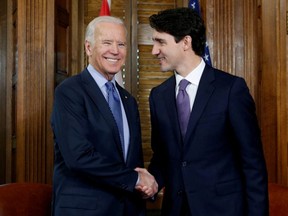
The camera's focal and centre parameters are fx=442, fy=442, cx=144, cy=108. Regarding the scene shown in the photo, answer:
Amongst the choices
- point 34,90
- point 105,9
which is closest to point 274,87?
point 105,9

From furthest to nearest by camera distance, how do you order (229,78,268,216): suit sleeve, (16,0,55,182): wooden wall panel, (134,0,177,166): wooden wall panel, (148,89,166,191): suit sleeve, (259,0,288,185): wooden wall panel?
(134,0,177,166): wooden wall panel
(16,0,55,182): wooden wall panel
(259,0,288,185): wooden wall panel
(148,89,166,191): suit sleeve
(229,78,268,216): suit sleeve

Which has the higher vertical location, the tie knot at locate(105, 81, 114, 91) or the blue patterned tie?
the tie knot at locate(105, 81, 114, 91)

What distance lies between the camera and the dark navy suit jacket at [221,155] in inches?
61.8

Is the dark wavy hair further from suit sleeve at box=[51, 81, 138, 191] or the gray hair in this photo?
suit sleeve at box=[51, 81, 138, 191]

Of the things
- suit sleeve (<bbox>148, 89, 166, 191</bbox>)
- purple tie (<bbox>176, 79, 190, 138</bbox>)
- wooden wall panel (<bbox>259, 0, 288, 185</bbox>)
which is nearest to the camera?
purple tie (<bbox>176, 79, 190, 138</bbox>)

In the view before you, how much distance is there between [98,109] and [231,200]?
0.59 metres

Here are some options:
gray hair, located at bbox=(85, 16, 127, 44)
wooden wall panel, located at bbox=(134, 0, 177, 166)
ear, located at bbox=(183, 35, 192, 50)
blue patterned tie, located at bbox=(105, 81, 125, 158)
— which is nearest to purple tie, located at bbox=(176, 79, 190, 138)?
ear, located at bbox=(183, 35, 192, 50)

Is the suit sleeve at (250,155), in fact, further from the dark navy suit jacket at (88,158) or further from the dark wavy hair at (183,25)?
the dark navy suit jacket at (88,158)

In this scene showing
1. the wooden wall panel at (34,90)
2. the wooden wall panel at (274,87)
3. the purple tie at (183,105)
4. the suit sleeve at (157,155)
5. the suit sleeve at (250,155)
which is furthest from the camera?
the wooden wall panel at (34,90)

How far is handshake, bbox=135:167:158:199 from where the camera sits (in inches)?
65.1

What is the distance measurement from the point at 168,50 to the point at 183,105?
23 centimetres

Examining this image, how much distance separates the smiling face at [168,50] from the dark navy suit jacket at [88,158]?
0.96 ft

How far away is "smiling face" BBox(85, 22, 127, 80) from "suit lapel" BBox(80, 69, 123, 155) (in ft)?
0.30

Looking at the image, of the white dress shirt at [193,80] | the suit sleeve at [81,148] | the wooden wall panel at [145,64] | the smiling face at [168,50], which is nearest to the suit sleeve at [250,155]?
the white dress shirt at [193,80]
